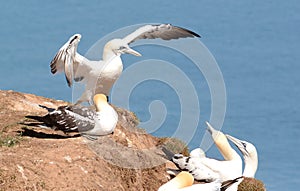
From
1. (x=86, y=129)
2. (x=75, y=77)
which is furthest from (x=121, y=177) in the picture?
(x=75, y=77)

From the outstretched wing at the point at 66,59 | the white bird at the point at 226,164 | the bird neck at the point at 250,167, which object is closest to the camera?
the outstretched wing at the point at 66,59

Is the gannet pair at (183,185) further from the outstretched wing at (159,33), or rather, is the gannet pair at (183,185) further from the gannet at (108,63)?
the outstretched wing at (159,33)

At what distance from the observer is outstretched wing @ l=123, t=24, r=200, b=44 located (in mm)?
19328

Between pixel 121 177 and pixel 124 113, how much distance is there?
347cm

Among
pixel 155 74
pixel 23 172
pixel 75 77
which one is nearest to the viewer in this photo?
pixel 23 172

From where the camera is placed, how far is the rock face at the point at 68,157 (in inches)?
646

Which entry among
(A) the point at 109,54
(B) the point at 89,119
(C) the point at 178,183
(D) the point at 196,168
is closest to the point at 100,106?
(B) the point at 89,119

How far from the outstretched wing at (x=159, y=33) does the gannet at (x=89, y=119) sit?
159cm

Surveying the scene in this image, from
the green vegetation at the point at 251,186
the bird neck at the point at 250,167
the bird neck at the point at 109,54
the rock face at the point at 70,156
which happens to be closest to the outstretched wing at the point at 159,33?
the bird neck at the point at 109,54

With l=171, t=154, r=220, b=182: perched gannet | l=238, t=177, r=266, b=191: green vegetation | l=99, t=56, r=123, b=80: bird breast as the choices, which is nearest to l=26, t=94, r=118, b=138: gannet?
l=99, t=56, r=123, b=80: bird breast

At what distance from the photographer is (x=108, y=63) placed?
749 inches

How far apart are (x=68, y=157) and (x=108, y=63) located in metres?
2.51

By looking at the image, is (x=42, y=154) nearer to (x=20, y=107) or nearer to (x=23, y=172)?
(x=23, y=172)

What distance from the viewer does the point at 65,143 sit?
1808 centimetres
